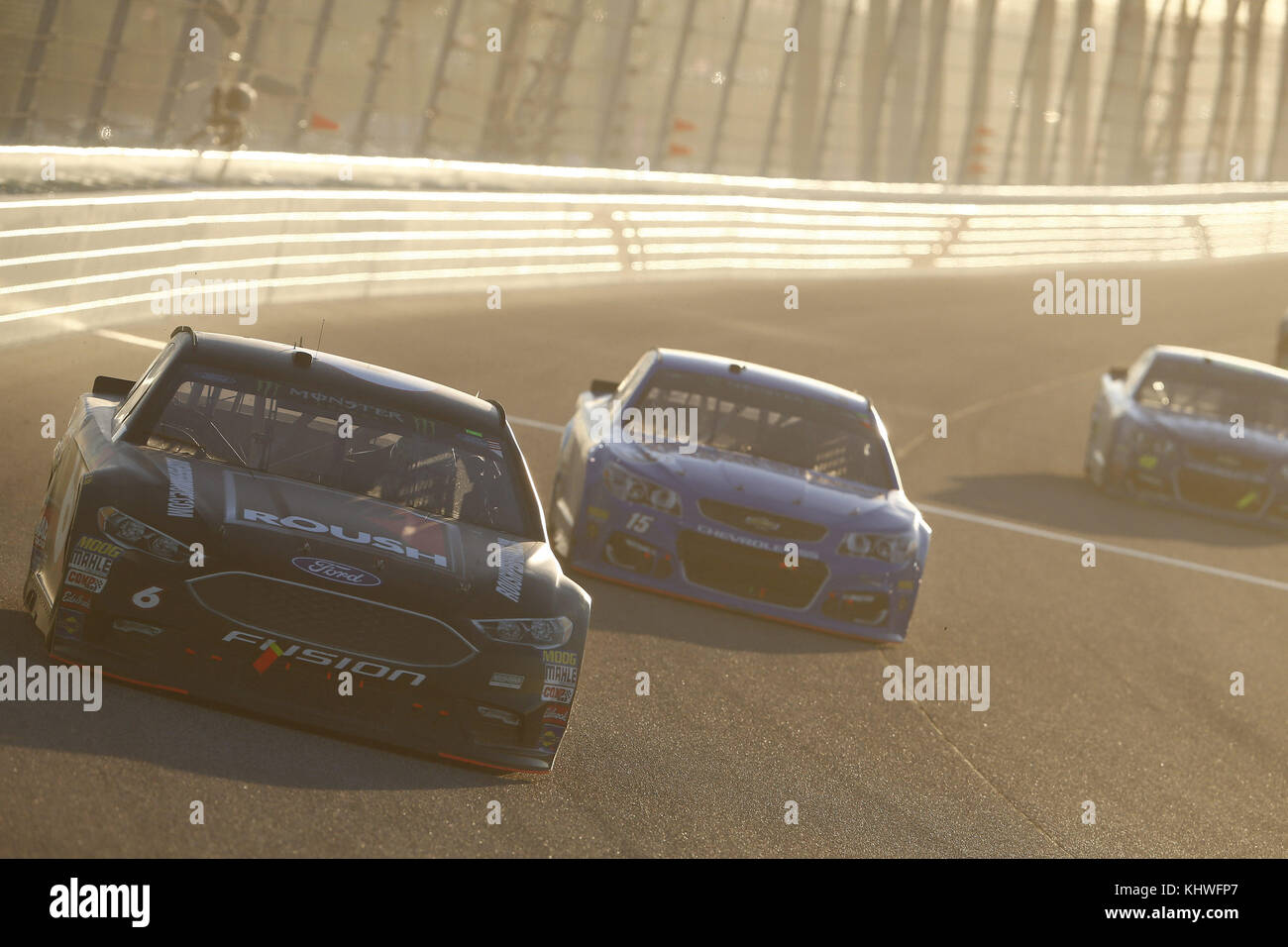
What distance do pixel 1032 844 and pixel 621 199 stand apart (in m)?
23.3

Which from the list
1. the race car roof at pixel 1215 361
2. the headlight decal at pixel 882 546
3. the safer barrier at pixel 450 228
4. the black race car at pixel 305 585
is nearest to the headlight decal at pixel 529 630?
the black race car at pixel 305 585

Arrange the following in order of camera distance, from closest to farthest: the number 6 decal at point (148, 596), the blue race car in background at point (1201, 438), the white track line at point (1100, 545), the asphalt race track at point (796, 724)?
the asphalt race track at point (796, 724), the number 6 decal at point (148, 596), the white track line at point (1100, 545), the blue race car in background at point (1201, 438)

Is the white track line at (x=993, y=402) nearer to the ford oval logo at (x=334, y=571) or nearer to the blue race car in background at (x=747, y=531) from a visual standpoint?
the blue race car in background at (x=747, y=531)

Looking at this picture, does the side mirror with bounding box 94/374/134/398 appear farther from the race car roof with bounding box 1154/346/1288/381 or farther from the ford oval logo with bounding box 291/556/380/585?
the race car roof with bounding box 1154/346/1288/381

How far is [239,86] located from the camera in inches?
1021

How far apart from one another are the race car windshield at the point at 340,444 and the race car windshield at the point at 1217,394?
11615mm

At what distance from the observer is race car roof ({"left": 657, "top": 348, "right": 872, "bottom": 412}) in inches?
473

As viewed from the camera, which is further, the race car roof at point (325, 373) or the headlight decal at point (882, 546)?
the headlight decal at point (882, 546)

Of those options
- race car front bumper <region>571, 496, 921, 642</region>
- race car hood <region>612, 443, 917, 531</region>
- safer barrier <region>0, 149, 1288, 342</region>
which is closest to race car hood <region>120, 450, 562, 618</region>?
race car front bumper <region>571, 496, 921, 642</region>

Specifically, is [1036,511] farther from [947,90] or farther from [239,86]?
[947,90]

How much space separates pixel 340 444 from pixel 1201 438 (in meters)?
11.9

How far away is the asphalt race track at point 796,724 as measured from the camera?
20.9 ft

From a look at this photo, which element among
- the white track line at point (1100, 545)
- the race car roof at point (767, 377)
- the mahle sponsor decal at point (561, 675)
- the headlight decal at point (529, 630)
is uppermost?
the race car roof at point (767, 377)
